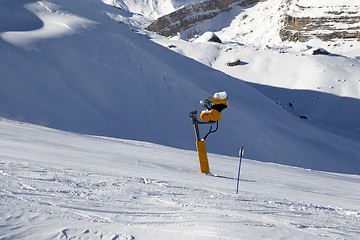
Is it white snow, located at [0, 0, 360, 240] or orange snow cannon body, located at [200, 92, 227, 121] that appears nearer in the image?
white snow, located at [0, 0, 360, 240]

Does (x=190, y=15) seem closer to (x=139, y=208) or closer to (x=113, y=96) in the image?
(x=113, y=96)

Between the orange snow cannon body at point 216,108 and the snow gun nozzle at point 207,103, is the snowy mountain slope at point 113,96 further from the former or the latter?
the orange snow cannon body at point 216,108

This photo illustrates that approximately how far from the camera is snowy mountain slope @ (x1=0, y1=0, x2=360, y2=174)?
15406 mm

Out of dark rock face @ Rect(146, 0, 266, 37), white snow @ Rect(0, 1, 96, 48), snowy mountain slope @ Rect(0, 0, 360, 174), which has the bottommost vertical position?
dark rock face @ Rect(146, 0, 266, 37)

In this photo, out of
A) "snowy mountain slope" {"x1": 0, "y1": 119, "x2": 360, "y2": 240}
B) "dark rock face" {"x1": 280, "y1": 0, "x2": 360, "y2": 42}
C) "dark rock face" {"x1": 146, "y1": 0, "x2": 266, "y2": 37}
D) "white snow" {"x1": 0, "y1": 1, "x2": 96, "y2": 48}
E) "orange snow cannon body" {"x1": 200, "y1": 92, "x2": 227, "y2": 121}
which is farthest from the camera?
"dark rock face" {"x1": 146, "y1": 0, "x2": 266, "y2": 37}

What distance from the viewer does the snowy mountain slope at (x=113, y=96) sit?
1541 centimetres

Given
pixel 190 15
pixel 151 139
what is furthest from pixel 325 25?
pixel 151 139

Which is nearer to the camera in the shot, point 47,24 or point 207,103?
point 207,103

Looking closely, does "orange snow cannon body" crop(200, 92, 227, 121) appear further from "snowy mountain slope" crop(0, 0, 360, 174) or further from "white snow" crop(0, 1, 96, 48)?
"white snow" crop(0, 1, 96, 48)

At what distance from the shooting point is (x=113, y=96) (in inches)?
706

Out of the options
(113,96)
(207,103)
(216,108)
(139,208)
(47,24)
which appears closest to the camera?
(139,208)

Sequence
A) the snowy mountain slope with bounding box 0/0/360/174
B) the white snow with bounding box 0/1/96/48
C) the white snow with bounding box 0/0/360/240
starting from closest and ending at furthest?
the white snow with bounding box 0/0/360/240 < the snowy mountain slope with bounding box 0/0/360/174 < the white snow with bounding box 0/1/96/48

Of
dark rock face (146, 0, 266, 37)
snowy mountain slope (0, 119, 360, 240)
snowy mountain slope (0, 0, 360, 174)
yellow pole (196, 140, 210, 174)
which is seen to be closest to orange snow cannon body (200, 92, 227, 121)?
yellow pole (196, 140, 210, 174)

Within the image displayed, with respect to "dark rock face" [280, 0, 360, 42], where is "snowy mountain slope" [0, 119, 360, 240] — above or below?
above
